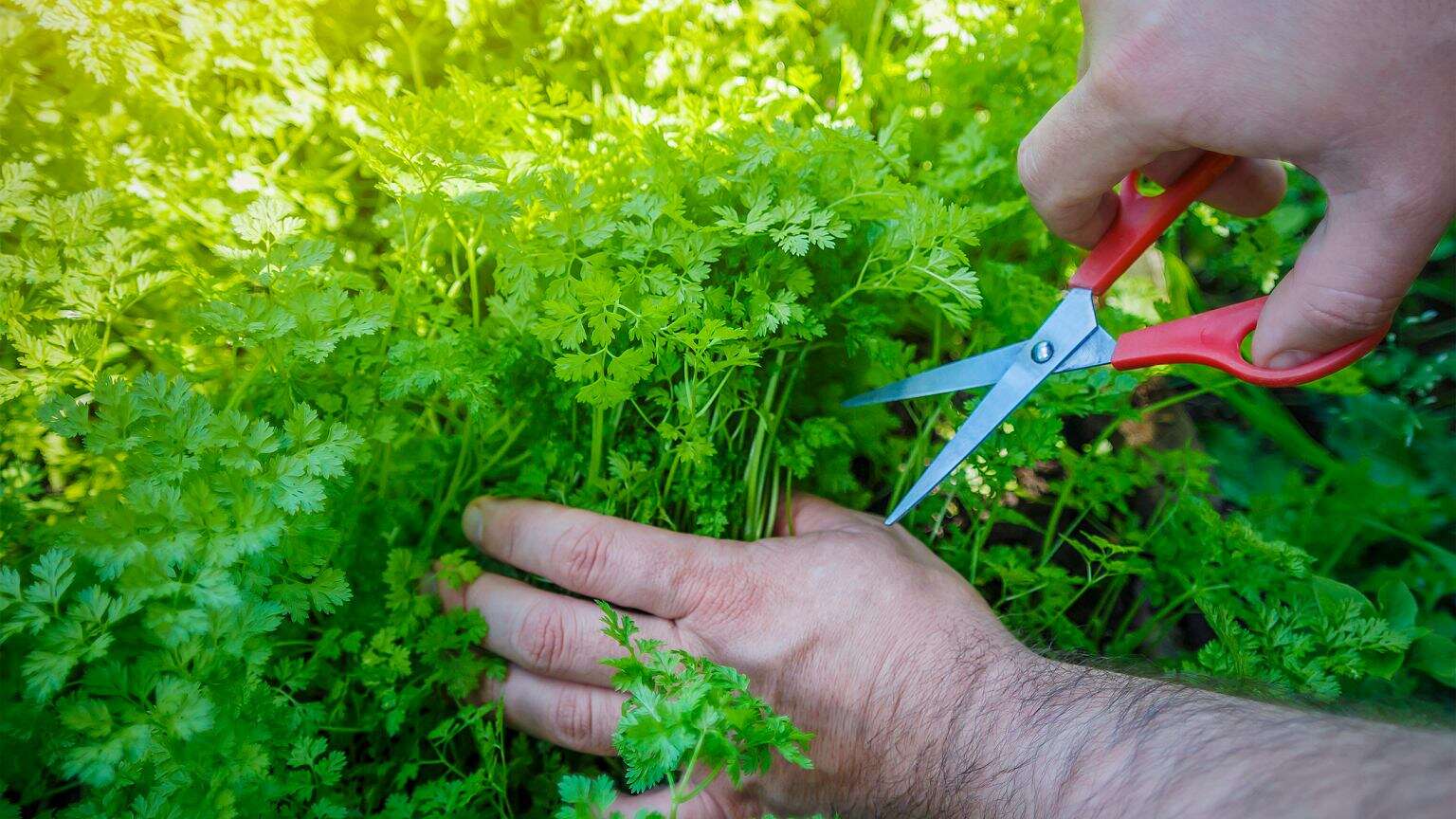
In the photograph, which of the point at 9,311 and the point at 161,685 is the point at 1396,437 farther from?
the point at 9,311

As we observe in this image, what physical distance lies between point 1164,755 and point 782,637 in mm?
628

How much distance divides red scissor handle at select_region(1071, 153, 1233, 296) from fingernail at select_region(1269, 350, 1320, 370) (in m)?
0.27

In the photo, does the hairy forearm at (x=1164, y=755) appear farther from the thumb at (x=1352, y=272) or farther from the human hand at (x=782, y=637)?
the thumb at (x=1352, y=272)

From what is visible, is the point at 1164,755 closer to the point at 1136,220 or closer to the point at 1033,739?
the point at 1033,739

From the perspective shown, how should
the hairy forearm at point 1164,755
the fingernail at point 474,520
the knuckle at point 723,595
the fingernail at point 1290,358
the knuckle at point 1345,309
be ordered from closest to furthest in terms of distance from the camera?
the hairy forearm at point 1164,755 < the knuckle at point 1345,309 < the fingernail at point 1290,358 < the knuckle at point 723,595 < the fingernail at point 474,520

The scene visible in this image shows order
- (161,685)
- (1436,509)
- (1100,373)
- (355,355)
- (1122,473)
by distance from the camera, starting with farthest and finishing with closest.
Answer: (1436,509) → (1122,473) → (1100,373) → (355,355) → (161,685)

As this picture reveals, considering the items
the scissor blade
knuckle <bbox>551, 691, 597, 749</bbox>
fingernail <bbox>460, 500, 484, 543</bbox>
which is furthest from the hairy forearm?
fingernail <bbox>460, 500, 484, 543</bbox>

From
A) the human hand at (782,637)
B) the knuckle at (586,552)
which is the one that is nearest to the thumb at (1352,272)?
the human hand at (782,637)

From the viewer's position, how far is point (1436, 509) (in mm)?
→ 2252

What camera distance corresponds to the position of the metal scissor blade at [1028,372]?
1.45m

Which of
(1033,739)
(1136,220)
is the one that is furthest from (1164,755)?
(1136,220)

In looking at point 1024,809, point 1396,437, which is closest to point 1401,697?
point 1396,437

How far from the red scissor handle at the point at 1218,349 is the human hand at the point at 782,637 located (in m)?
0.55

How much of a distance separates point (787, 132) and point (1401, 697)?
179 centimetres
